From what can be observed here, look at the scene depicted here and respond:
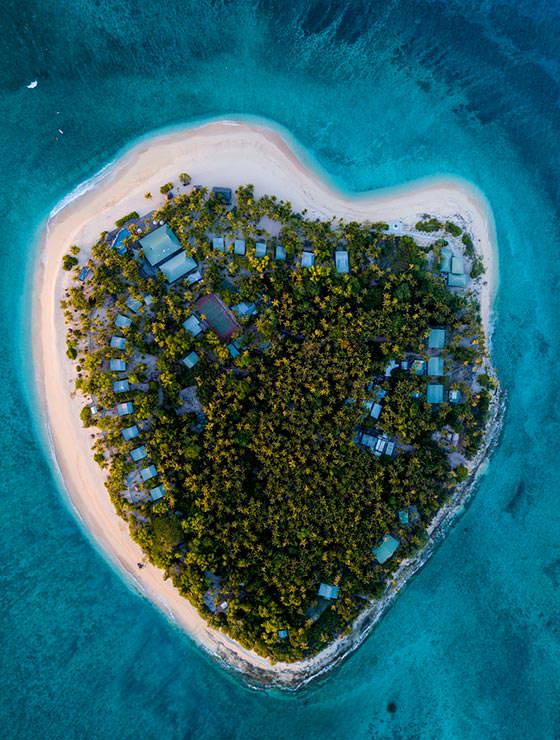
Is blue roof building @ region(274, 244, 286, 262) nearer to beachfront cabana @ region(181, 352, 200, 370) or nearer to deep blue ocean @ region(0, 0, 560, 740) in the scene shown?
deep blue ocean @ region(0, 0, 560, 740)

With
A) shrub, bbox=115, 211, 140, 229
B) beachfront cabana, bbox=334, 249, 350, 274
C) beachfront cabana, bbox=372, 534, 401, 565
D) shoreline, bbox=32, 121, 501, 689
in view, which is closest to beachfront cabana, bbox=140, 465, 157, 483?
shoreline, bbox=32, 121, 501, 689

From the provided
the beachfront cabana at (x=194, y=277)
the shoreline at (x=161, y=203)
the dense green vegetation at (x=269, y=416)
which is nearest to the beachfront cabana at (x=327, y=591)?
the dense green vegetation at (x=269, y=416)

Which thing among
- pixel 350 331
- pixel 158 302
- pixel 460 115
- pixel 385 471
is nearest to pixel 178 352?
pixel 158 302

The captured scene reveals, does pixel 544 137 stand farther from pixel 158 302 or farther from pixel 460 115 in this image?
pixel 158 302

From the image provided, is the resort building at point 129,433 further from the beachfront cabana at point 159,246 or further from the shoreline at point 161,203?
the beachfront cabana at point 159,246

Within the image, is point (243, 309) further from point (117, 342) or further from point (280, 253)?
point (117, 342)
